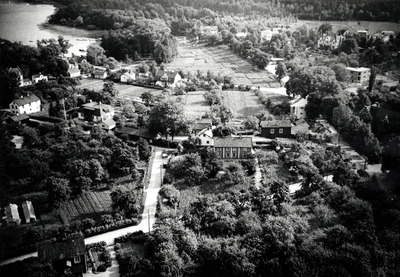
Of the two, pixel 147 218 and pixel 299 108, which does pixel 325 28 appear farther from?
pixel 147 218

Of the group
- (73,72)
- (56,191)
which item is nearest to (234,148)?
(56,191)

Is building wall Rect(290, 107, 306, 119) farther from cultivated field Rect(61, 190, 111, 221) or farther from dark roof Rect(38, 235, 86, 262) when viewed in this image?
dark roof Rect(38, 235, 86, 262)

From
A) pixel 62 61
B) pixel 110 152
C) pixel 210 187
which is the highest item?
pixel 62 61

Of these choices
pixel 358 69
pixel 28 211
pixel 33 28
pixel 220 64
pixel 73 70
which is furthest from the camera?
pixel 220 64

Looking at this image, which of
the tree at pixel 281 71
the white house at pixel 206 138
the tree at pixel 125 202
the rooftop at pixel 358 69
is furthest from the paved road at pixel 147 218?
the rooftop at pixel 358 69

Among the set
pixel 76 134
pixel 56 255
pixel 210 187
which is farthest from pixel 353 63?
pixel 56 255

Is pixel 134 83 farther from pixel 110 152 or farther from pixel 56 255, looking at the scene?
pixel 56 255

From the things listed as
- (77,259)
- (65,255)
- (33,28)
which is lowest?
(77,259)
